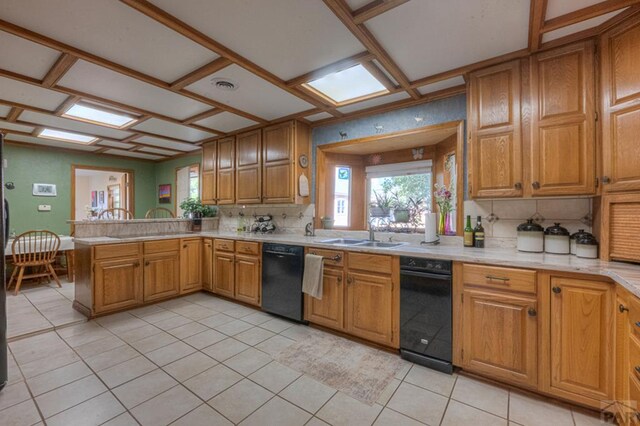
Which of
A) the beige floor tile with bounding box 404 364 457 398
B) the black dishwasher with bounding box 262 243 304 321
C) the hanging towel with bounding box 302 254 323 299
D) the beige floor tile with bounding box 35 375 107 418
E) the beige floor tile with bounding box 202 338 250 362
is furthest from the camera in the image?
the black dishwasher with bounding box 262 243 304 321

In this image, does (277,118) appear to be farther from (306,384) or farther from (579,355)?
(579,355)

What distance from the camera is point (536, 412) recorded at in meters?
1.72

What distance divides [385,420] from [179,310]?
275cm

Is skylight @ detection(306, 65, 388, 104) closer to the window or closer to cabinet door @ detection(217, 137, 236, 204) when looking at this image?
the window

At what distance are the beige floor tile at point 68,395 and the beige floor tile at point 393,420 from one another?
72.3 inches

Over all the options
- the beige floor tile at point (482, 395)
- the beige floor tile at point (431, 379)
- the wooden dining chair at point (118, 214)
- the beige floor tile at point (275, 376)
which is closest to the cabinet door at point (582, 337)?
the beige floor tile at point (482, 395)

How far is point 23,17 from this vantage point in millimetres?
1731

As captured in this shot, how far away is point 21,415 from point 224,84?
2746 mm

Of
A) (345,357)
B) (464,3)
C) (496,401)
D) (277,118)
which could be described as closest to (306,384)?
(345,357)

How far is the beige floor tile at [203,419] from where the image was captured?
1616mm

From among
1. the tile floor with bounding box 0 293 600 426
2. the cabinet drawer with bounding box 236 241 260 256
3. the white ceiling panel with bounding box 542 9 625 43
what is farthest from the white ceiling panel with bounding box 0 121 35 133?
the white ceiling panel with bounding box 542 9 625 43

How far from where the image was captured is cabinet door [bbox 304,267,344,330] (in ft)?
8.89

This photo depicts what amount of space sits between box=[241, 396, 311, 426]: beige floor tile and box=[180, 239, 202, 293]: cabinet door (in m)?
2.63

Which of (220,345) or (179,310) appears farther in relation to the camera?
(179,310)
